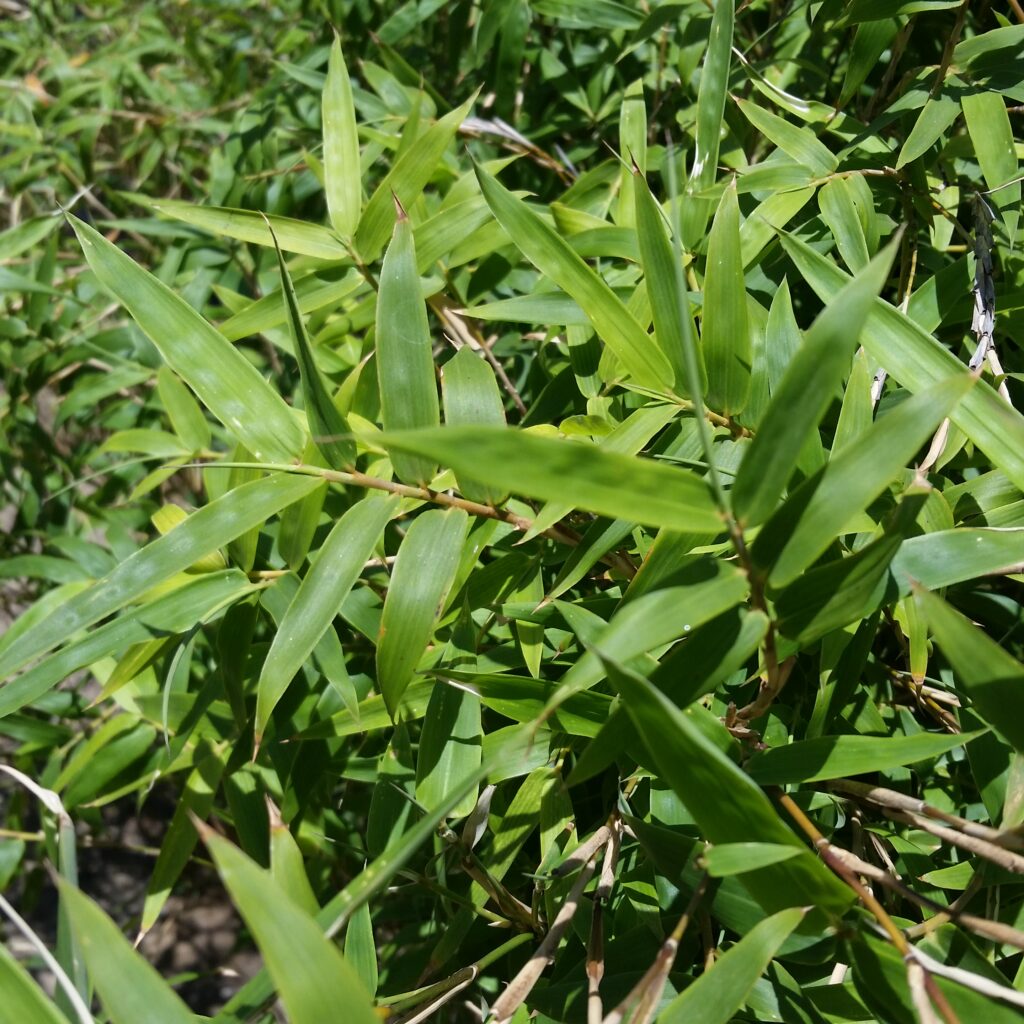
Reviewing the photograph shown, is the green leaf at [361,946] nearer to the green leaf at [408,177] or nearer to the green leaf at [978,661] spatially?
the green leaf at [978,661]

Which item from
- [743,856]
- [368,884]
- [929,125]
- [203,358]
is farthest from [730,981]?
[929,125]

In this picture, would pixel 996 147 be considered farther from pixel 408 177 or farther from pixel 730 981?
pixel 730 981

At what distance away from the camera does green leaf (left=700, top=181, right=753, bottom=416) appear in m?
0.55

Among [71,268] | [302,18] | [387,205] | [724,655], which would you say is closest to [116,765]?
[387,205]

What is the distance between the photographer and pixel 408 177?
0.75m

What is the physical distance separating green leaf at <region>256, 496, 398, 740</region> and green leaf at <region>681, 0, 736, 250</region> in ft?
1.13

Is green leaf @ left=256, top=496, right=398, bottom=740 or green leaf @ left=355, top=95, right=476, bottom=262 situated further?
green leaf @ left=355, top=95, right=476, bottom=262

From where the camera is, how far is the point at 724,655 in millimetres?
422

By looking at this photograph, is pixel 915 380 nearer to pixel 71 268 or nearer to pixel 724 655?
pixel 724 655

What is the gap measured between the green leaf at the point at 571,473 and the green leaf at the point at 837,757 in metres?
0.16

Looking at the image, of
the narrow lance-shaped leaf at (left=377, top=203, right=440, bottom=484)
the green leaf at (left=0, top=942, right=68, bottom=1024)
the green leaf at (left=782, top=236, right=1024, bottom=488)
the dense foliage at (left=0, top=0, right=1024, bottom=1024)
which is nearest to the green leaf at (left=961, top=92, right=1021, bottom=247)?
the dense foliage at (left=0, top=0, right=1024, bottom=1024)

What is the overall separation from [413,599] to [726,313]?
25 cm

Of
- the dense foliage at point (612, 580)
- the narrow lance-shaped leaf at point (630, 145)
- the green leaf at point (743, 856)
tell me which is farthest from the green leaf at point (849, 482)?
the narrow lance-shaped leaf at point (630, 145)

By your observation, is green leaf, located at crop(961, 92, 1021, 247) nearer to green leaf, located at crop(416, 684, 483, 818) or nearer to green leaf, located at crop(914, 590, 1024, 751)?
green leaf, located at crop(914, 590, 1024, 751)
